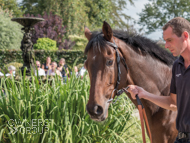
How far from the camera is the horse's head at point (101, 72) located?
1816 millimetres

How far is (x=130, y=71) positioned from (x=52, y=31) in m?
15.6

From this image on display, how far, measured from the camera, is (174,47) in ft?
5.24

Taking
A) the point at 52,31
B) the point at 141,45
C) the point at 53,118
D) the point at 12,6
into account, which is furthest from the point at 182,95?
the point at 12,6

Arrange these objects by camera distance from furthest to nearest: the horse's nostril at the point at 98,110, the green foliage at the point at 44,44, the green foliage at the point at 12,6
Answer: the green foliage at the point at 12,6, the green foliage at the point at 44,44, the horse's nostril at the point at 98,110

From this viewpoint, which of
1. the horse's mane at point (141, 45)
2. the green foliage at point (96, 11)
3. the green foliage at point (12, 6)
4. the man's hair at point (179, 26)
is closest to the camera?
the man's hair at point (179, 26)

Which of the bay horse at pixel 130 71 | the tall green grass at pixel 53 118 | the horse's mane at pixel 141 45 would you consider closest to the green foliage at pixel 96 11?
the tall green grass at pixel 53 118

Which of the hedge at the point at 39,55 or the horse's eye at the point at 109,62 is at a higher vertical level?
the horse's eye at the point at 109,62

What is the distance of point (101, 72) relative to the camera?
188 centimetres

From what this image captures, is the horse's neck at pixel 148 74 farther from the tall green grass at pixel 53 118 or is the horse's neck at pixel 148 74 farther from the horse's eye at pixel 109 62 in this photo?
the tall green grass at pixel 53 118

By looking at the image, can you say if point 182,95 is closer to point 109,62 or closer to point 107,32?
point 109,62

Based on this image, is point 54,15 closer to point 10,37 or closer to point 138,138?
point 10,37

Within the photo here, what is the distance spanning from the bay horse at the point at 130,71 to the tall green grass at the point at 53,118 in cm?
111

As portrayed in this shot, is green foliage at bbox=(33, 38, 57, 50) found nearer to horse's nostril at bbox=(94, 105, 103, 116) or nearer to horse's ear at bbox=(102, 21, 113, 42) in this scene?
horse's ear at bbox=(102, 21, 113, 42)

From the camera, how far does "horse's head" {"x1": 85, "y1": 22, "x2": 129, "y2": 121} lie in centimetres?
182
